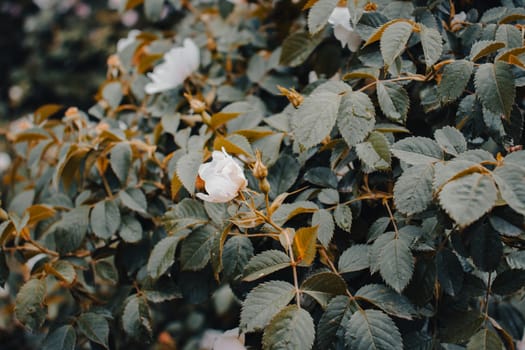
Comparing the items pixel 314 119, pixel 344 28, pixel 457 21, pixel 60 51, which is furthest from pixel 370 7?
pixel 60 51

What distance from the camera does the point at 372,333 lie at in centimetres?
72

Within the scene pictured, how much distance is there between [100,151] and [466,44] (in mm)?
692

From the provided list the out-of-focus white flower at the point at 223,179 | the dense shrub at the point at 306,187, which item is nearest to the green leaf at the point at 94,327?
the dense shrub at the point at 306,187

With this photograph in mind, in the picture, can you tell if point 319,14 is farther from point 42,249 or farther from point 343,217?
point 42,249

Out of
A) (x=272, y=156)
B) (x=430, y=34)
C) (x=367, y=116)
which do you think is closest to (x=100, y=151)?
(x=272, y=156)

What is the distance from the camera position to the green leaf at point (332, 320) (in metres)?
0.76

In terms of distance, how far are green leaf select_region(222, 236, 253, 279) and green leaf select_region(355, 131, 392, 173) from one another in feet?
0.71

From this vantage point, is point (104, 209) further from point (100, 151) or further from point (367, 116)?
point (367, 116)

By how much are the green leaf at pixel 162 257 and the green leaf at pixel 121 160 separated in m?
0.16

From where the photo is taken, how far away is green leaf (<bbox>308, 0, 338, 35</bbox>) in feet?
2.98

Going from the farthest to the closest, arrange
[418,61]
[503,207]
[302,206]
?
[418,61] < [302,206] < [503,207]

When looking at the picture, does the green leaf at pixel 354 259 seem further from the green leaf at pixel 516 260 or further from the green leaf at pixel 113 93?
the green leaf at pixel 113 93

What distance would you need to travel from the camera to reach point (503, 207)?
2.43 feet

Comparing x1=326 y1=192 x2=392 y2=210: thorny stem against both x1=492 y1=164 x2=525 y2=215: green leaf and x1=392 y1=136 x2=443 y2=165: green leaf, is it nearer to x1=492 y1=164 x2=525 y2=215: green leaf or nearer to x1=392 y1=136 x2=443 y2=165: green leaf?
x1=392 y1=136 x2=443 y2=165: green leaf
